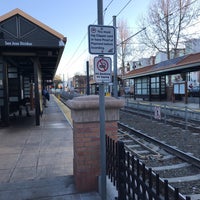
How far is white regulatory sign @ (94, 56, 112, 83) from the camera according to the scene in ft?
10.3

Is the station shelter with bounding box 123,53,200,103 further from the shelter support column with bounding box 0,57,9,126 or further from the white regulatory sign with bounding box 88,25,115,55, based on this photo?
the white regulatory sign with bounding box 88,25,115,55

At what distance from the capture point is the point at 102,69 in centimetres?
317

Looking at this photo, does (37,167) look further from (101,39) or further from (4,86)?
(4,86)

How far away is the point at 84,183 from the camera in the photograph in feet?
12.9

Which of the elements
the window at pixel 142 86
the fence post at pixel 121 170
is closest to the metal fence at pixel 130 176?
the fence post at pixel 121 170

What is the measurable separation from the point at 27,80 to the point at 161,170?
1908cm

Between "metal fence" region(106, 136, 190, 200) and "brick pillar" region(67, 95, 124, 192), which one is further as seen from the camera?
"brick pillar" region(67, 95, 124, 192)

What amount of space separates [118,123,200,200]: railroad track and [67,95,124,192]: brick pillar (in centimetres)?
177

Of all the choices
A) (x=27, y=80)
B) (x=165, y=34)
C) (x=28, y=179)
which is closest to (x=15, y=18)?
(x=28, y=179)

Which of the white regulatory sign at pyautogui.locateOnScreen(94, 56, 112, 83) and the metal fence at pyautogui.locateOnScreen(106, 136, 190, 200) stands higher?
the white regulatory sign at pyautogui.locateOnScreen(94, 56, 112, 83)

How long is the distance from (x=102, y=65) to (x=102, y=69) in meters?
0.05

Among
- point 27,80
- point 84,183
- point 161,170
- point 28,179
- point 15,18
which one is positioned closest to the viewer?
point 84,183

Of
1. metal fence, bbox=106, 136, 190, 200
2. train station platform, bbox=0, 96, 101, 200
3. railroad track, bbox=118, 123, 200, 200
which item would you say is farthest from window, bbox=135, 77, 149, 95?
metal fence, bbox=106, 136, 190, 200

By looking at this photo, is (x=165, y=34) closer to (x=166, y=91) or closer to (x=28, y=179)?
(x=166, y=91)
